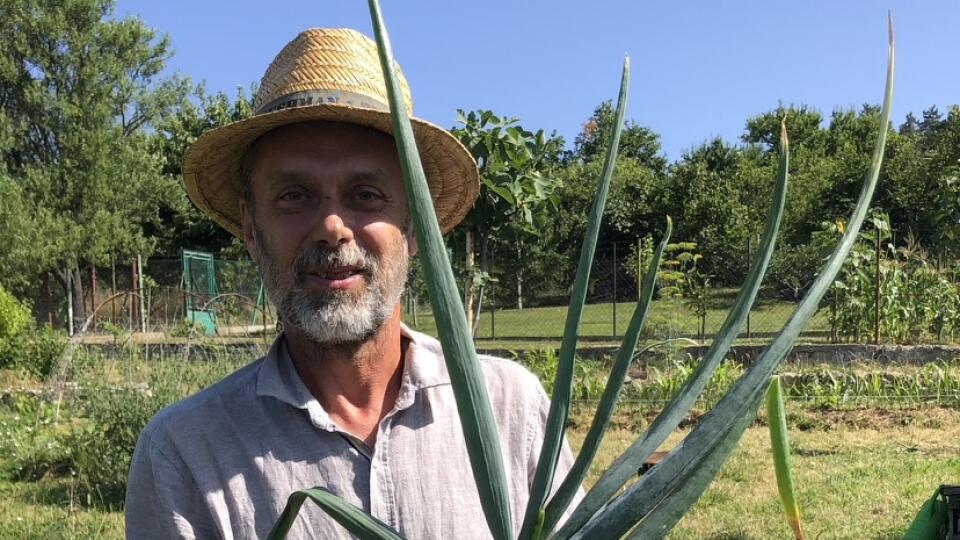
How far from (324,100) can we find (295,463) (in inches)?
24.5

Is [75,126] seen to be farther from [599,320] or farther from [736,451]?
[736,451]

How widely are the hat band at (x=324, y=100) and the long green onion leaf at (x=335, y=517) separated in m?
0.94

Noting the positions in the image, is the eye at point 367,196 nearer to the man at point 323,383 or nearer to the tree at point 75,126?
the man at point 323,383

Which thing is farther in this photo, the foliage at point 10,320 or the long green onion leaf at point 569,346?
the foliage at point 10,320

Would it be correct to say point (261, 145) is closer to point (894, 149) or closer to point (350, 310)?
point (350, 310)

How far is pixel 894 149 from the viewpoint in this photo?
26.4 metres

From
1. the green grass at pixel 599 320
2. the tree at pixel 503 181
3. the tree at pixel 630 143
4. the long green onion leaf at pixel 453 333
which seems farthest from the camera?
the tree at pixel 630 143

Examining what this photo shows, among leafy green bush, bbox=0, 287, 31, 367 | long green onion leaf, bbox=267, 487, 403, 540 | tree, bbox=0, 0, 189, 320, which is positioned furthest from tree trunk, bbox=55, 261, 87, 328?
long green onion leaf, bbox=267, 487, 403, 540

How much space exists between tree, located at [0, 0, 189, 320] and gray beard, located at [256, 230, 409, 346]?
20.4m

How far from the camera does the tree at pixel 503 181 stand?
264 inches

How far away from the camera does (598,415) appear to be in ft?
1.99

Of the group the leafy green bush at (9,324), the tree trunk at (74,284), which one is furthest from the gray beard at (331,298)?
the tree trunk at (74,284)

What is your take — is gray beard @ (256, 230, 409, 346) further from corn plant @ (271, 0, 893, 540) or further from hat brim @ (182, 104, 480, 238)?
corn plant @ (271, 0, 893, 540)

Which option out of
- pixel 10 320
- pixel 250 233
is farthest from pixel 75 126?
pixel 250 233
